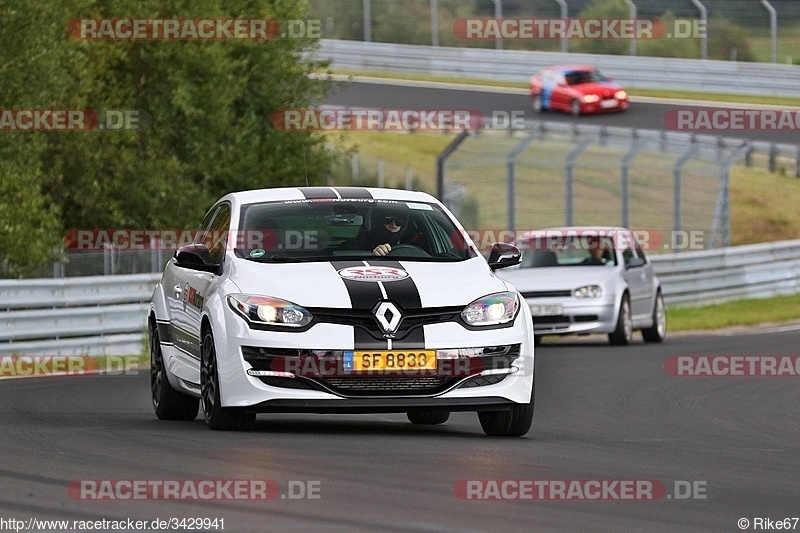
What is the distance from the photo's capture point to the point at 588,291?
21.5 m

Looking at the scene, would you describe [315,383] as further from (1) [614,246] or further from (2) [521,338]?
(1) [614,246]

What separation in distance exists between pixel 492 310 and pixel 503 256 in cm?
100

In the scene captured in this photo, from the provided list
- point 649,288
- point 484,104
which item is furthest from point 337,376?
point 484,104

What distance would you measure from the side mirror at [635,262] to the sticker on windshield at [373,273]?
1241 cm

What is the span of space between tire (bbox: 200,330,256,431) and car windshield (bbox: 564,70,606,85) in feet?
120

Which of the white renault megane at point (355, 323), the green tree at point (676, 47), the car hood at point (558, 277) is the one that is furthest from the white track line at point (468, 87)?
the white renault megane at point (355, 323)

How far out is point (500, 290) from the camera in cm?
1013

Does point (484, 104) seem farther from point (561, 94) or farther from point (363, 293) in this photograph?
point (363, 293)

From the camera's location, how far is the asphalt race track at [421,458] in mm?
7078

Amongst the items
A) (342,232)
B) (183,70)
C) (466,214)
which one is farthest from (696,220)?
(342,232)

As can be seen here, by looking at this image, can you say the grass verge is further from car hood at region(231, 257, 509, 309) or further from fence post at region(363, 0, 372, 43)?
fence post at region(363, 0, 372, 43)

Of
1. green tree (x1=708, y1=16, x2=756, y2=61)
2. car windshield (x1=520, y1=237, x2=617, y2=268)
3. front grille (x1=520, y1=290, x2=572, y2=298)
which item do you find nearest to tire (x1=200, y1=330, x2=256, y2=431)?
front grille (x1=520, y1=290, x2=572, y2=298)

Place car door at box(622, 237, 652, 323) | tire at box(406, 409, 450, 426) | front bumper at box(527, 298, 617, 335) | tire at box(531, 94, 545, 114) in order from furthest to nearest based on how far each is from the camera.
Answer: tire at box(531, 94, 545, 114), car door at box(622, 237, 652, 323), front bumper at box(527, 298, 617, 335), tire at box(406, 409, 450, 426)

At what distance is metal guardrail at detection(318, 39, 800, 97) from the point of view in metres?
46.3
